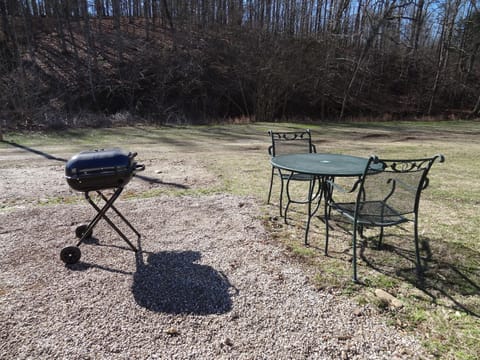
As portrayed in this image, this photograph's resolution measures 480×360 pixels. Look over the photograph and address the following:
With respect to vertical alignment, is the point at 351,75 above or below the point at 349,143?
above

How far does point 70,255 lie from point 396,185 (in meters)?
2.65

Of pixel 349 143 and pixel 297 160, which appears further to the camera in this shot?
pixel 349 143

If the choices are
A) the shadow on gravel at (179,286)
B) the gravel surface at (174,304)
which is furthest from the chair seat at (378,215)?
the shadow on gravel at (179,286)

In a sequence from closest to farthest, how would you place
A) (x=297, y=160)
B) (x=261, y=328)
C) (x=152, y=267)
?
(x=261, y=328) < (x=152, y=267) < (x=297, y=160)

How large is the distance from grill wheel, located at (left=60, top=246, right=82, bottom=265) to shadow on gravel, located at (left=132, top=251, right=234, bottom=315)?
1.60 feet

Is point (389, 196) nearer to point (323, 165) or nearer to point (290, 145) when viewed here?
point (323, 165)

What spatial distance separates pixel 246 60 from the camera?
60.7ft

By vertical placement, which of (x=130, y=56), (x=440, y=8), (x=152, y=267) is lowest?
(x=152, y=267)

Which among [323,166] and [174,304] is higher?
[323,166]

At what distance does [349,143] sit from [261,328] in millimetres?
9023

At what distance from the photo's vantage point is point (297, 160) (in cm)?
335

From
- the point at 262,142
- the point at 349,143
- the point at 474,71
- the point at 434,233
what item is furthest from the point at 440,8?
the point at 434,233

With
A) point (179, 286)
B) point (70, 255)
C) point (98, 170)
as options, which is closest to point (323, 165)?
point (179, 286)

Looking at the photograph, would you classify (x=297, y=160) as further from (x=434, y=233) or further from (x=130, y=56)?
(x=130, y=56)
